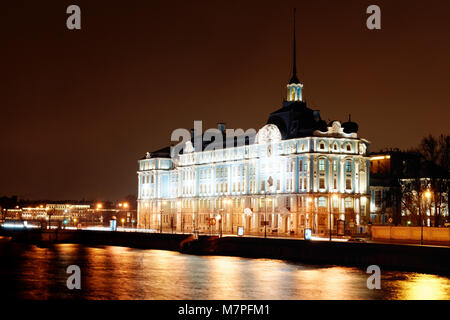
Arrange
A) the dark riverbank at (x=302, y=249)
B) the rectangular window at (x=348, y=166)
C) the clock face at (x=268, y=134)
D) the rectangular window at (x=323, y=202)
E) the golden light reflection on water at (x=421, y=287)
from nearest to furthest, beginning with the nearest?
the golden light reflection on water at (x=421, y=287) → the dark riverbank at (x=302, y=249) → the rectangular window at (x=323, y=202) → the rectangular window at (x=348, y=166) → the clock face at (x=268, y=134)

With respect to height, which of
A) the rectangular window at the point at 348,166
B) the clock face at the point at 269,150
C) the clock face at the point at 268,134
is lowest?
the rectangular window at the point at 348,166

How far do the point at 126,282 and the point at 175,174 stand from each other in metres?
95.2

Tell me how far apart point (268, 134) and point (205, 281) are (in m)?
65.2

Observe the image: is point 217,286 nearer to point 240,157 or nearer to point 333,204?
point 333,204

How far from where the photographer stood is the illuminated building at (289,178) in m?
120

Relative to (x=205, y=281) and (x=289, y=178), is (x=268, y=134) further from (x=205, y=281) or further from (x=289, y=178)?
(x=205, y=281)

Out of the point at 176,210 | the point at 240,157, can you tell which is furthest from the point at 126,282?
the point at 176,210

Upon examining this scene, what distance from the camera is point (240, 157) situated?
136 metres

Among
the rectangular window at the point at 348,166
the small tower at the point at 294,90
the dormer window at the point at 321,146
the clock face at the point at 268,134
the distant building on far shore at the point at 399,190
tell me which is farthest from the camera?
the small tower at the point at 294,90

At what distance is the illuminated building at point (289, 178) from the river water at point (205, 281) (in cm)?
2990

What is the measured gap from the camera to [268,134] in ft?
419

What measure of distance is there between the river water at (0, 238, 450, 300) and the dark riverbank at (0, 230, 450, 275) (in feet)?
5.50

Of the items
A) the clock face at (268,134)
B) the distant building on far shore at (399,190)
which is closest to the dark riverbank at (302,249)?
the distant building on far shore at (399,190)

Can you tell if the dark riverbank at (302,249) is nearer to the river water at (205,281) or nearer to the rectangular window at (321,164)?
the river water at (205,281)
